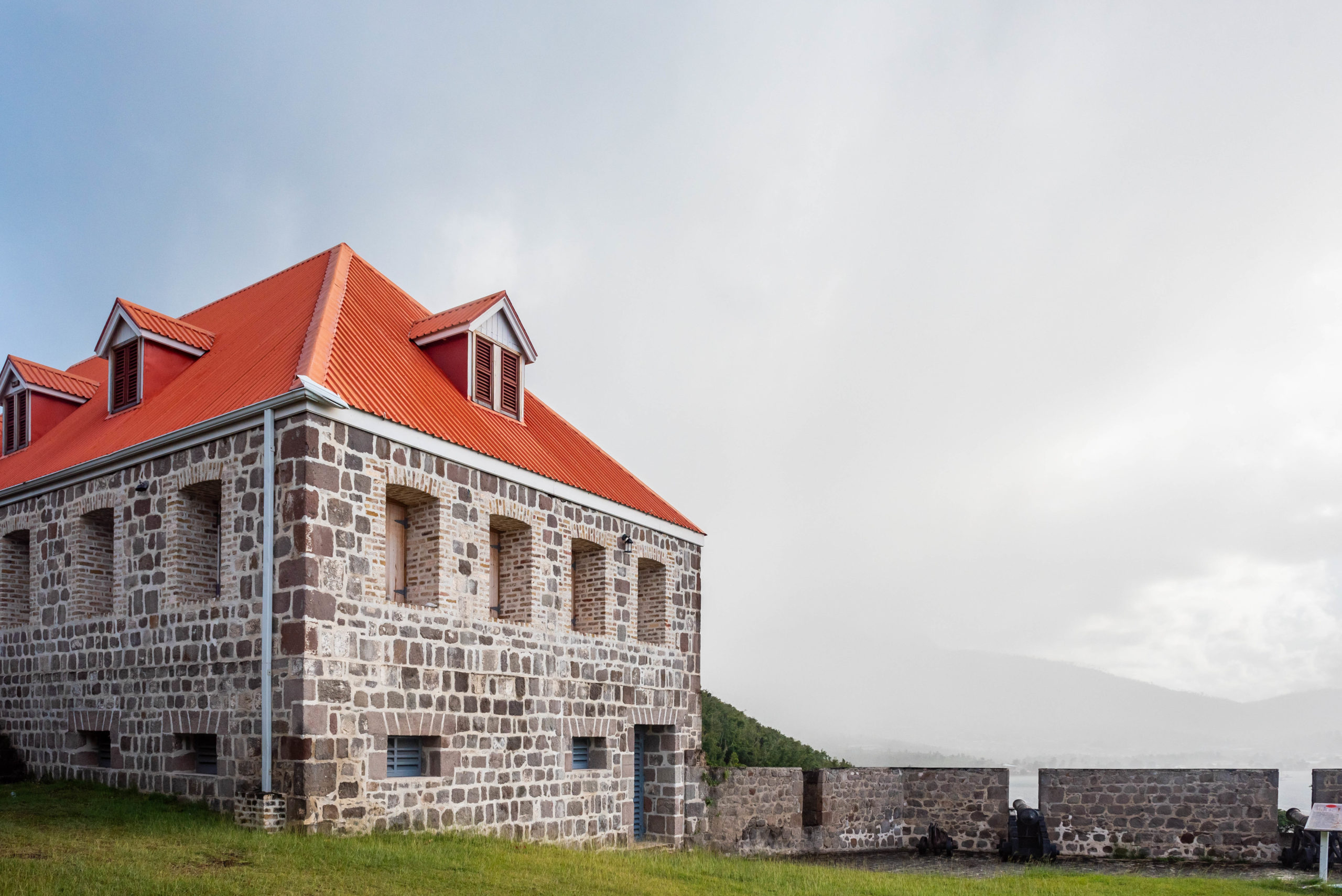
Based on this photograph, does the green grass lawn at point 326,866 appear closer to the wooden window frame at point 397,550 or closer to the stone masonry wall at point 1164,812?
the wooden window frame at point 397,550

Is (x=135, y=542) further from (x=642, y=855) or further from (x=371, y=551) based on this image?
(x=642, y=855)

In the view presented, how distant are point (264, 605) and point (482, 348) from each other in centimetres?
540

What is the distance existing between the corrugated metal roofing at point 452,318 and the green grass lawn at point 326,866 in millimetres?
6722

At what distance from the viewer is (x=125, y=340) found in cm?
1491

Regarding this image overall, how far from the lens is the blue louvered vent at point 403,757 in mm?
12344

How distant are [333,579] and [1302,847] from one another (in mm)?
15382

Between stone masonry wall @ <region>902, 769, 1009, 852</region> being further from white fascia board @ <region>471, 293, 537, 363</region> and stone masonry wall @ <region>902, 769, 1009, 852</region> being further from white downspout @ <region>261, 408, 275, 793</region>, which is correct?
white downspout @ <region>261, 408, 275, 793</region>

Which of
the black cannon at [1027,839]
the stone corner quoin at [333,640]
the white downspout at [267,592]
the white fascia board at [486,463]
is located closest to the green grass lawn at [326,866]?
the stone corner quoin at [333,640]

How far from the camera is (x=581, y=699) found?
1534 centimetres

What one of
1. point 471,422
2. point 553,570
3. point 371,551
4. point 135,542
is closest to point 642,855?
point 553,570

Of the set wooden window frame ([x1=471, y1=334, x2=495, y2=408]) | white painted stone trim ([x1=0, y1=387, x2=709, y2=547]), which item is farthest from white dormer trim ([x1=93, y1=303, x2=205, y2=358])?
wooden window frame ([x1=471, y1=334, x2=495, y2=408])

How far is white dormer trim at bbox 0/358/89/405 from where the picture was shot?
55.2ft

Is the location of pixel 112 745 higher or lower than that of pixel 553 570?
lower

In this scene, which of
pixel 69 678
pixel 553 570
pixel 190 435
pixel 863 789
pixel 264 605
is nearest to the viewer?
pixel 264 605
